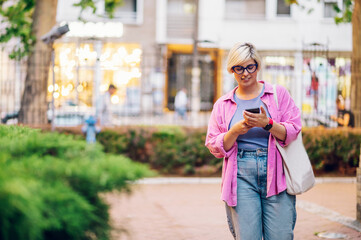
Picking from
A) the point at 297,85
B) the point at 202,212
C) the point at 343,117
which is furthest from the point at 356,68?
the point at 297,85

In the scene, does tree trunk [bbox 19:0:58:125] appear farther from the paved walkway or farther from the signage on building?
the signage on building

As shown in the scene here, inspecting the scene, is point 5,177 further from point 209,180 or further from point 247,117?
point 209,180

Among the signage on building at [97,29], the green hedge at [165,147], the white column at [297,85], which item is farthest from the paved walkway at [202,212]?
the signage on building at [97,29]

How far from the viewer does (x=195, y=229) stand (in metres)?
7.14

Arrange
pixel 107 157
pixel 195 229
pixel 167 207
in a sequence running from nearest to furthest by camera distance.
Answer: pixel 107 157 < pixel 195 229 < pixel 167 207

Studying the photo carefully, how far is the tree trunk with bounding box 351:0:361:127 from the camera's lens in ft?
46.4

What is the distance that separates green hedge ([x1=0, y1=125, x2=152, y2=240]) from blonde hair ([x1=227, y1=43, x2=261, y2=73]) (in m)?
1.32

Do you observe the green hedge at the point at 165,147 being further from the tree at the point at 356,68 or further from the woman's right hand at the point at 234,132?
the woman's right hand at the point at 234,132

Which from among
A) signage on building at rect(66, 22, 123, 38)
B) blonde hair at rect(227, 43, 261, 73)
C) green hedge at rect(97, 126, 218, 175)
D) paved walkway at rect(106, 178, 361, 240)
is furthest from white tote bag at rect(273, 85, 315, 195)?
signage on building at rect(66, 22, 123, 38)

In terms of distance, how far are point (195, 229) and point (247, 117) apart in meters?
3.76

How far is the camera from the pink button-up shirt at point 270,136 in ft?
12.6

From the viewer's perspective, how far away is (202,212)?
27.4ft

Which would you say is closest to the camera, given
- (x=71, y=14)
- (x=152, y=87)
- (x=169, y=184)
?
(x=169, y=184)

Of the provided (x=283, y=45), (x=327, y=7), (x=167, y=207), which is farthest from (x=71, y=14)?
(x=167, y=207)
